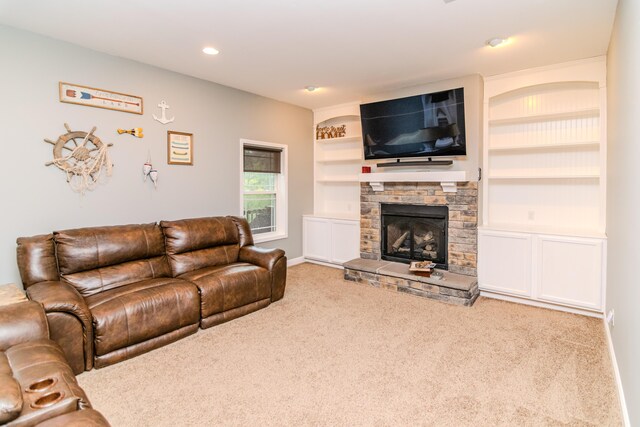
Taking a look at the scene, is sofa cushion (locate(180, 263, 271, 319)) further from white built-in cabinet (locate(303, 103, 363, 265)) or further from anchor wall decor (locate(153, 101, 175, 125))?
white built-in cabinet (locate(303, 103, 363, 265))

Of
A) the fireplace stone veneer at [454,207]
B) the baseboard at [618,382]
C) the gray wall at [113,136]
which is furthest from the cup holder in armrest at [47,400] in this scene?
the fireplace stone veneer at [454,207]

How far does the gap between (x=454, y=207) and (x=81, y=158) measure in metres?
4.05

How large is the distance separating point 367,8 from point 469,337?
2800 mm

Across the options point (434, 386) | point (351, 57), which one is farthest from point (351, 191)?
point (434, 386)

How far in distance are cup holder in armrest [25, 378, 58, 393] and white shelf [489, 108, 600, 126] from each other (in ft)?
15.0

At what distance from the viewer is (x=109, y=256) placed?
3133 millimetres

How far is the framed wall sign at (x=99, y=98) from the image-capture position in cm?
322

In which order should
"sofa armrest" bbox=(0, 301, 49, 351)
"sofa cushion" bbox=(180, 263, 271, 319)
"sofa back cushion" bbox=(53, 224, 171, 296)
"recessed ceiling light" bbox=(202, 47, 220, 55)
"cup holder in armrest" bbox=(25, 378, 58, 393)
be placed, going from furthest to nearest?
1. "recessed ceiling light" bbox=(202, 47, 220, 55)
2. "sofa cushion" bbox=(180, 263, 271, 319)
3. "sofa back cushion" bbox=(53, 224, 171, 296)
4. "sofa armrest" bbox=(0, 301, 49, 351)
5. "cup holder in armrest" bbox=(25, 378, 58, 393)

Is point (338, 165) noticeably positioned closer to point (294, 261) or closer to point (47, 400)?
point (294, 261)

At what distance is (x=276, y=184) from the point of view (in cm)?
550

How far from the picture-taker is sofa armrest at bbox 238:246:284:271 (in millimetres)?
3840

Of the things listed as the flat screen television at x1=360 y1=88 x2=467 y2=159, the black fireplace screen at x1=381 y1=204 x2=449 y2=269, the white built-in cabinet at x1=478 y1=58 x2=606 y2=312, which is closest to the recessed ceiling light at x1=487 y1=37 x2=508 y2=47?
the flat screen television at x1=360 y1=88 x2=467 y2=159

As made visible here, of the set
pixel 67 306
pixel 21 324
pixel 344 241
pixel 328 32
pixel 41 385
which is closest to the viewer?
pixel 41 385

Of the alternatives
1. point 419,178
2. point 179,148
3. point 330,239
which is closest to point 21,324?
point 179,148
